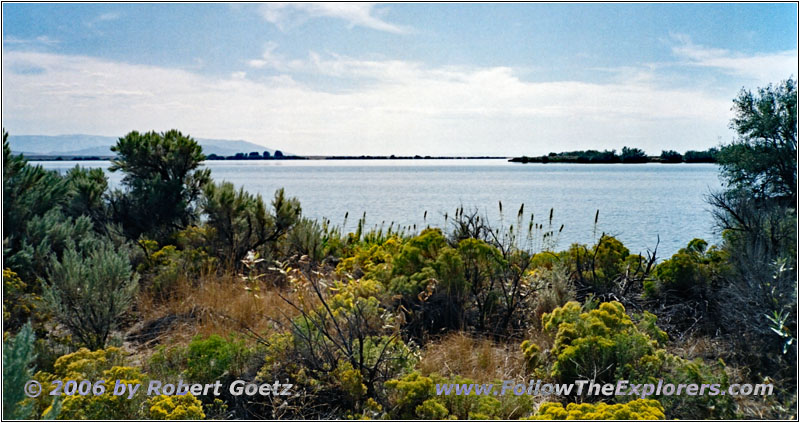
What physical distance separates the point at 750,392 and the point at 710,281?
5.87 feet

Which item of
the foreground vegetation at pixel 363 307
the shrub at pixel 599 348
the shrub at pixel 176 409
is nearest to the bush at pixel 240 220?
the foreground vegetation at pixel 363 307

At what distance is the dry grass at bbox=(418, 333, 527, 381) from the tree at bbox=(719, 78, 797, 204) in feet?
15.0

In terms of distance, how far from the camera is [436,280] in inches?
202

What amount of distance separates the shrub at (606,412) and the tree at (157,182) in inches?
246

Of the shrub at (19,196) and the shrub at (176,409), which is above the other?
the shrub at (19,196)

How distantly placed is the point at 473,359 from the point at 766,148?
19.6 ft

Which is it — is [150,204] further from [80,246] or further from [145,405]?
[145,405]

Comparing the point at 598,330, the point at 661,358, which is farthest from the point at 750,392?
the point at 598,330

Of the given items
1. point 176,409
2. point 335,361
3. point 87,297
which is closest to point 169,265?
point 87,297

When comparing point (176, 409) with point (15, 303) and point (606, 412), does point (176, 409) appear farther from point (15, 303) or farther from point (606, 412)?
point (15, 303)

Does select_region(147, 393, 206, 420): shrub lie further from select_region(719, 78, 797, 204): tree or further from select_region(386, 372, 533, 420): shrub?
select_region(719, 78, 797, 204): tree

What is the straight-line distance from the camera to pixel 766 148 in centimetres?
787

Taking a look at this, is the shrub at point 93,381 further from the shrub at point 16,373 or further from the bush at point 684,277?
the bush at point 684,277

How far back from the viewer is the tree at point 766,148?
719 cm
